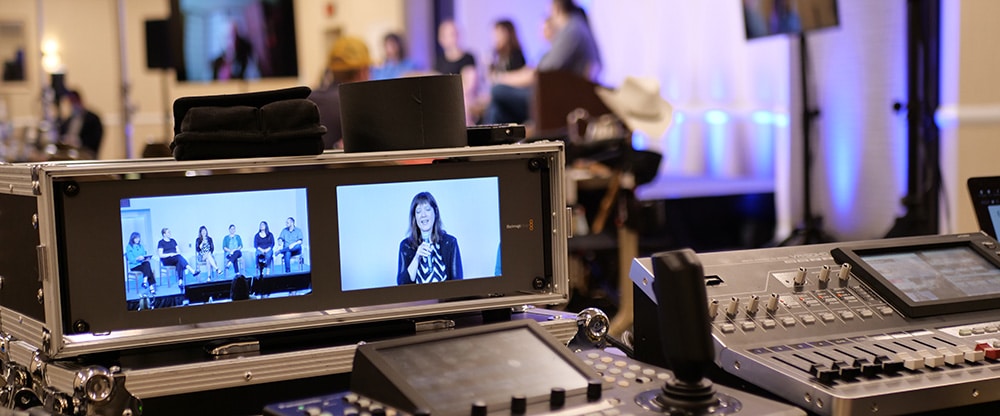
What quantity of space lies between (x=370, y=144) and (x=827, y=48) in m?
4.60

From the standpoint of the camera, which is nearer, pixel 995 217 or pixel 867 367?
pixel 867 367

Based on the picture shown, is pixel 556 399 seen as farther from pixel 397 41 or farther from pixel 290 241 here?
pixel 397 41

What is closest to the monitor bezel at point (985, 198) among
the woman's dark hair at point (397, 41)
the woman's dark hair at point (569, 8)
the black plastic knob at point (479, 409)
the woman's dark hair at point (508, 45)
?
the black plastic knob at point (479, 409)

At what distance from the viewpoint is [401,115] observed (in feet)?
4.88

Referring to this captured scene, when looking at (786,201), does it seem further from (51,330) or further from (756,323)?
(51,330)

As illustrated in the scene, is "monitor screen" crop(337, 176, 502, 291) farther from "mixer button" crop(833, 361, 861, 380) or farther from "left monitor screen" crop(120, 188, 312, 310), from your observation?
"mixer button" crop(833, 361, 861, 380)

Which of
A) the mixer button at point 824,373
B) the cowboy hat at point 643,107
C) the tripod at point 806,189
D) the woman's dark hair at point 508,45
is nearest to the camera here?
the mixer button at point 824,373

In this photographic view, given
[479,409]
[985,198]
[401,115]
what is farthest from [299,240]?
[985,198]

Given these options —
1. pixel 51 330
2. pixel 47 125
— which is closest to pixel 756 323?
pixel 51 330

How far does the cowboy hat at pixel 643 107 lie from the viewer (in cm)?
481

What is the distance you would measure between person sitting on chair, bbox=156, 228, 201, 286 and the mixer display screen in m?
0.99

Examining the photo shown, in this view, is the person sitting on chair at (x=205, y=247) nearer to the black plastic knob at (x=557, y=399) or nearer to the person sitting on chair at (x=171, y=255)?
the person sitting on chair at (x=171, y=255)

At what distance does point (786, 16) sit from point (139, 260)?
4285mm

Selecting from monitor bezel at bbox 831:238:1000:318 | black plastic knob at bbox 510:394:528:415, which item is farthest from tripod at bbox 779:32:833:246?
black plastic knob at bbox 510:394:528:415
